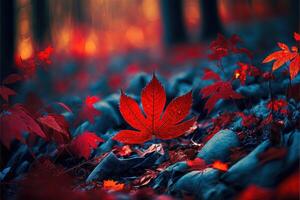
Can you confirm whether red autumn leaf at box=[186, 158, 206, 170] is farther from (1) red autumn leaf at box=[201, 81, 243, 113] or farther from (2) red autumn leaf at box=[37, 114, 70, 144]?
(2) red autumn leaf at box=[37, 114, 70, 144]

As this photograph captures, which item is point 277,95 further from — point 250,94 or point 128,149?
point 128,149

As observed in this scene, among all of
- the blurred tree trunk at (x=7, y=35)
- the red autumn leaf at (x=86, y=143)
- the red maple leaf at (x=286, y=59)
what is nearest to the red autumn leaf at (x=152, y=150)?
the red autumn leaf at (x=86, y=143)

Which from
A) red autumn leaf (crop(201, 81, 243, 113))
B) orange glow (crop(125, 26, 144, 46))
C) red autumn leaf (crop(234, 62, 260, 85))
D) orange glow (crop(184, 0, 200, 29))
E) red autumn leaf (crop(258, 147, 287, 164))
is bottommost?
orange glow (crop(125, 26, 144, 46))

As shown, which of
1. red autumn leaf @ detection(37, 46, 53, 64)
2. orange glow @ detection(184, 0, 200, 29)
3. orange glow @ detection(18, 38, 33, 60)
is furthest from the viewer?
orange glow @ detection(184, 0, 200, 29)

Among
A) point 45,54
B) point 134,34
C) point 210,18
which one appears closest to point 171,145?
point 45,54

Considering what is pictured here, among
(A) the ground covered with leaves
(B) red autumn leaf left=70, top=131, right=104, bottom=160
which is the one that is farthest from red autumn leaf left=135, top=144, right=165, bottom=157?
(B) red autumn leaf left=70, top=131, right=104, bottom=160

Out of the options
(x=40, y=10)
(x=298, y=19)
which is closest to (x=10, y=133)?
(x=298, y=19)

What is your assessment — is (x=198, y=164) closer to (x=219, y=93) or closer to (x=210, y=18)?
(x=219, y=93)
